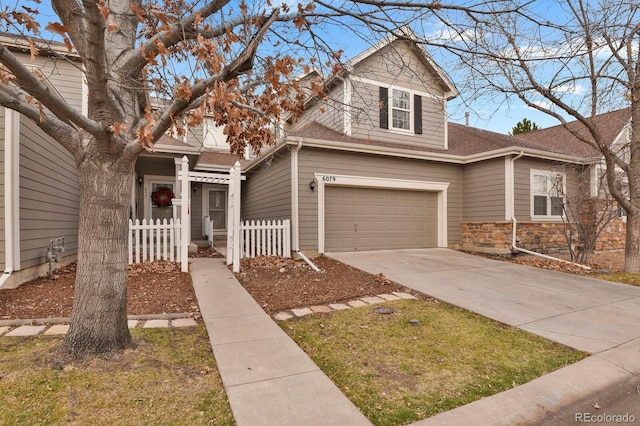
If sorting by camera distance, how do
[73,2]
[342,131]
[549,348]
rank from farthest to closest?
1. [342,131]
2. [549,348]
3. [73,2]

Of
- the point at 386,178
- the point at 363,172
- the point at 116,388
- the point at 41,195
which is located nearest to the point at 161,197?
the point at 41,195

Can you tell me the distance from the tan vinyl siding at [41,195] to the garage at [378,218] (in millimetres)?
5835

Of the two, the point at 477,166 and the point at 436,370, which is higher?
the point at 477,166

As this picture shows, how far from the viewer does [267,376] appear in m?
2.63

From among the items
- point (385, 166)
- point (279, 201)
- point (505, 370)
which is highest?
point (385, 166)

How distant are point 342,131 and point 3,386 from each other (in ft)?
28.7

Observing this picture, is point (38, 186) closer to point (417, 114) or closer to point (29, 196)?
point (29, 196)

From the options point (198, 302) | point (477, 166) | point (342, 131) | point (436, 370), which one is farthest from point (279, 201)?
point (436, 370)

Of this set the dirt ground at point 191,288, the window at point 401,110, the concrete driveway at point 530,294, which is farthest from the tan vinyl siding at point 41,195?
the window at point 401,110

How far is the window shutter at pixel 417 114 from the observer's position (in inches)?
417

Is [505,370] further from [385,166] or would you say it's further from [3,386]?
[385,166]

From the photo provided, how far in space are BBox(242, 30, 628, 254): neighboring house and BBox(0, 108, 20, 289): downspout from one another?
4819mm

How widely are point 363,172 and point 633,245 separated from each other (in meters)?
6.38

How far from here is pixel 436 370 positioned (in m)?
2.86
